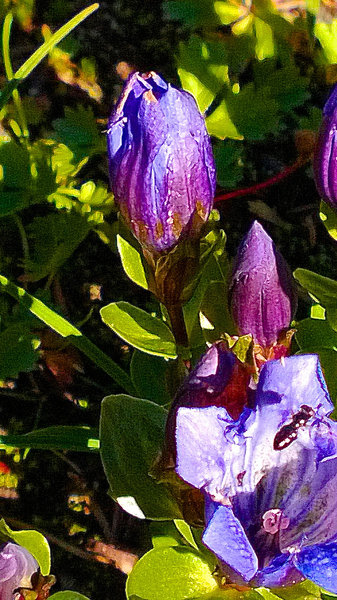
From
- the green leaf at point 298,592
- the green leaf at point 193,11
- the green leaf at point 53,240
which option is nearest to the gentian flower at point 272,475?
the green leaf at point 298,592

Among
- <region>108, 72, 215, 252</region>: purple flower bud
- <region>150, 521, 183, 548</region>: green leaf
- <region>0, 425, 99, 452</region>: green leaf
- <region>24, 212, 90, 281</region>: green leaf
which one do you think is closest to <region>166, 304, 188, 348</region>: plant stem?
<region>108, 72, 215, 252</region>: purple flower bud

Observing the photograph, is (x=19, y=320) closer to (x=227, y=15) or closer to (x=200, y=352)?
(x=200, y=352)

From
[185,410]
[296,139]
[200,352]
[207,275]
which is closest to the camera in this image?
[185,410]

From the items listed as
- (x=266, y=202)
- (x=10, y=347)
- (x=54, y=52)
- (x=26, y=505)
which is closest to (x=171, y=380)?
(x=10, y=347)

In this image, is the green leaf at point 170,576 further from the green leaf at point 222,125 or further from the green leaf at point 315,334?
the green leaf at point 222,125

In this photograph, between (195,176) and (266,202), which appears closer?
(195,176)

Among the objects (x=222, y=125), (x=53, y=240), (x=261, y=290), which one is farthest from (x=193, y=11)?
(x=261, y=290)
